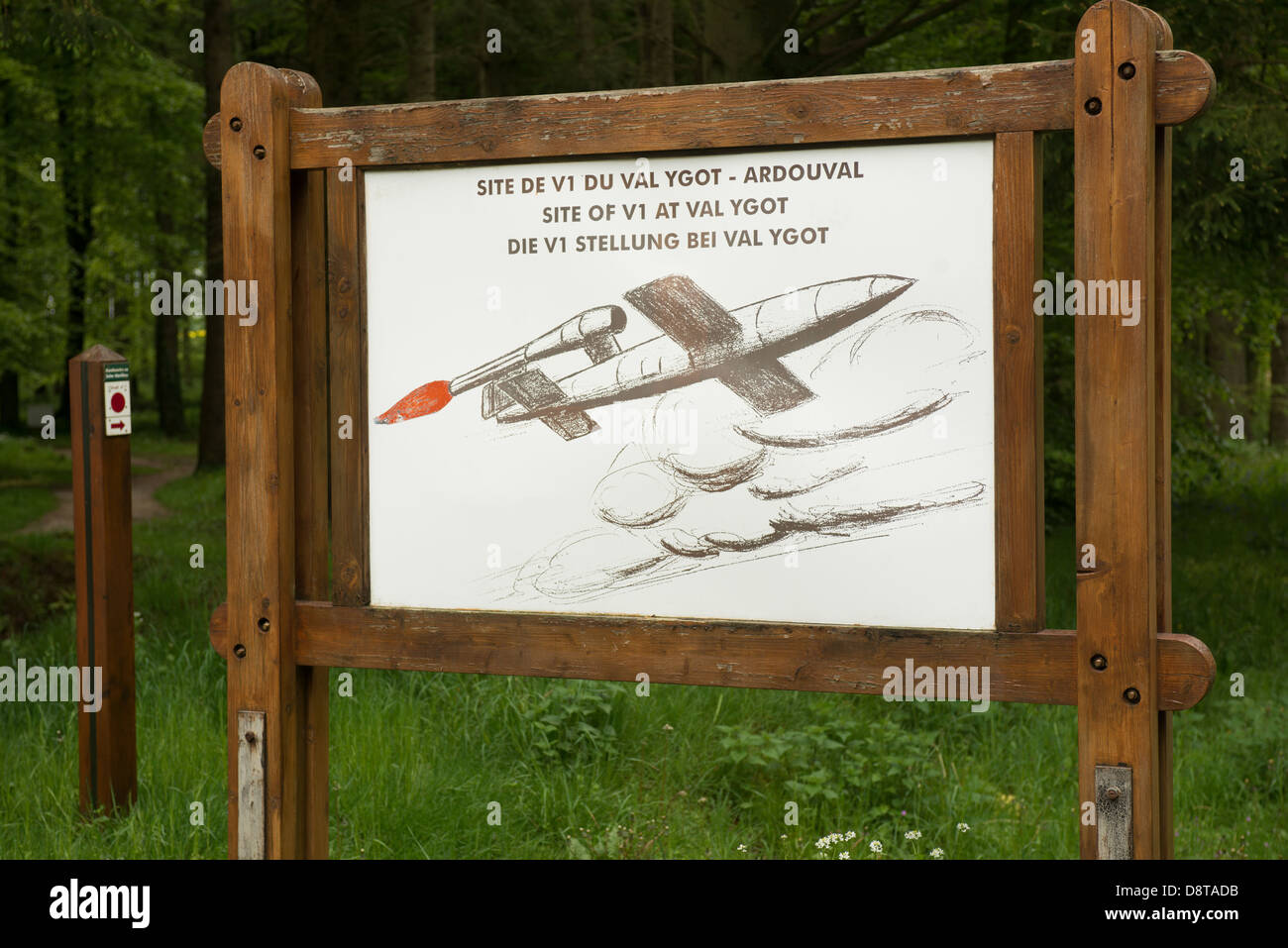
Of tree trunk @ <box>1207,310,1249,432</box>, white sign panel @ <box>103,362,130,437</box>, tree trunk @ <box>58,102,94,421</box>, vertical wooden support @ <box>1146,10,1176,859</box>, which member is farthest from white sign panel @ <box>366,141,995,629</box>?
tree trunk @ <box>58,102,94,421</box>

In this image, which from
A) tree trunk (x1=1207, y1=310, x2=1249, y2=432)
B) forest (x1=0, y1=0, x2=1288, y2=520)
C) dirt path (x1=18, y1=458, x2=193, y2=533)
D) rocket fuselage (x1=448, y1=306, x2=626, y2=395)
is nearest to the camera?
rocket fuselage (x1=448, y1=306, x2=626, y2=395)

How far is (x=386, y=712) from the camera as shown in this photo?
546cm

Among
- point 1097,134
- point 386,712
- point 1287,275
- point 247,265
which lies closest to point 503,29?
point 1287,275

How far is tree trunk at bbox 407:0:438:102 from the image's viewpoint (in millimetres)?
10070

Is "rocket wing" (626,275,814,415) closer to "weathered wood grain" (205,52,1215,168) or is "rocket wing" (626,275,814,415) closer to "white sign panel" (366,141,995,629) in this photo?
"white sign panel" (366,141,995,629)

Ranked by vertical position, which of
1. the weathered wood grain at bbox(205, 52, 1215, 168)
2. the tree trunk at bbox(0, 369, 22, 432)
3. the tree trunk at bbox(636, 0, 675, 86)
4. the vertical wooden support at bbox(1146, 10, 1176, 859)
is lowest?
the vertical wooden support at bbox(1146, 10, 1176, 859)

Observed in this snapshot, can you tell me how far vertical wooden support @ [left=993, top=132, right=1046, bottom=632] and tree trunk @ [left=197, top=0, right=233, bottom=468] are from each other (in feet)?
26.6

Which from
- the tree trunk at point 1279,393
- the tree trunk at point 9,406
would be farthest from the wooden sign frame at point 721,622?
the tree trunk at point 9,406

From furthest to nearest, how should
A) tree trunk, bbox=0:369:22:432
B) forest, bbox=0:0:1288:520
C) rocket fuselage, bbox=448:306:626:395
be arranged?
tree trunk, bbox=0:369:22:432 < forest, bbox=0:0:1288:520 < rocket fuselage, bbox=448:306:626:395

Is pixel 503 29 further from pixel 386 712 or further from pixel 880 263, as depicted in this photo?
pixel 880 263

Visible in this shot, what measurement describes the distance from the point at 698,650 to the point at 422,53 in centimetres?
809

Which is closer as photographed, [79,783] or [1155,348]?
[1155,348]

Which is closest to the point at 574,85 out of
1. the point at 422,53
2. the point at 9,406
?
the point at 422,53
